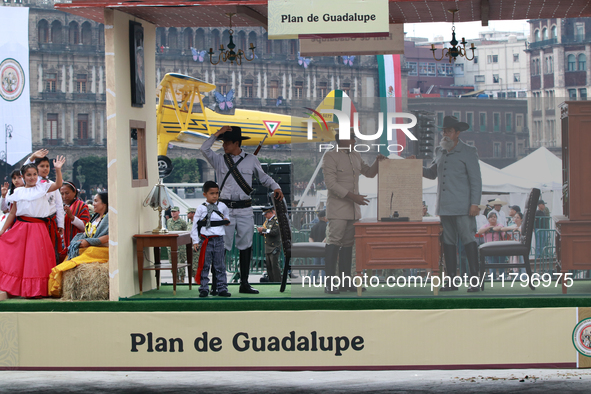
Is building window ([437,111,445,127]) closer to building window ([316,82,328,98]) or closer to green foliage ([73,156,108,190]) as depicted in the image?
green foliage ([73,156,108,190])

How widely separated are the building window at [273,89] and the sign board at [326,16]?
59845mm

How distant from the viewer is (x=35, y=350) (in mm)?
6484

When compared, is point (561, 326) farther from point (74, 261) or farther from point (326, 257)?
point (74, 261)

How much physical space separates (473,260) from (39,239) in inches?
160

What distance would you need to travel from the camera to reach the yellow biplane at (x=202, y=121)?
6582mm

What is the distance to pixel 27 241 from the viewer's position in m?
7.23

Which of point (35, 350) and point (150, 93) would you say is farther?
point (150, 93)

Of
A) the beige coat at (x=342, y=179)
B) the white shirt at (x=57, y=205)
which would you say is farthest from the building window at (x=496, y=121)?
the white shirt at (x=57, y=205)

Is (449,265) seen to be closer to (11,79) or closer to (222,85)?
(11,79)

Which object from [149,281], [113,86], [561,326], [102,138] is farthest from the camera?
[102,138]

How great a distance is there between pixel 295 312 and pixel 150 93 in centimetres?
285

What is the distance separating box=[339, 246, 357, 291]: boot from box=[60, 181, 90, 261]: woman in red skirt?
2974 millimetres

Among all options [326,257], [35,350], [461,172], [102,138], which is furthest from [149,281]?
[102,138]

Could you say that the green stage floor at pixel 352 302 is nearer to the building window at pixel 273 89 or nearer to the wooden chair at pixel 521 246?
the wooden chair at pixel 521 246
